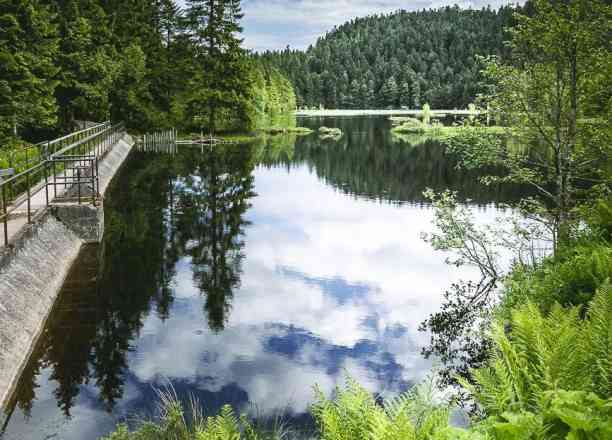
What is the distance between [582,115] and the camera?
17156 millimetres

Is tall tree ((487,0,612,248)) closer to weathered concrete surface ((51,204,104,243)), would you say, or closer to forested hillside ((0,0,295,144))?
weathered concrete surface ((51,204,104,243))

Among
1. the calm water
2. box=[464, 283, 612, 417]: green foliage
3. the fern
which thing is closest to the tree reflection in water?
the calm water

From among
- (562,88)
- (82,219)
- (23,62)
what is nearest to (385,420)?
(562,88)

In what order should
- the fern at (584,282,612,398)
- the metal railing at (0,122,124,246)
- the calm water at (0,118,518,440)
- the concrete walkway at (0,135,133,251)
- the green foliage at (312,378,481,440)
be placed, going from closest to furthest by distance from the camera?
the green foliage at (312,378,481,440) < the fern at (584,282,612,398) < the calm water at (0,118,518,440) < the concrete walkway at (0,135,133,251) < the metal railing at (0,122,124,246)

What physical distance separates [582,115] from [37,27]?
28025mm

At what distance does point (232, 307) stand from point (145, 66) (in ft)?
176

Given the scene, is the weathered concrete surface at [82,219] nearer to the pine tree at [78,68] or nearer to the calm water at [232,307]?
the calm water at [232,307]

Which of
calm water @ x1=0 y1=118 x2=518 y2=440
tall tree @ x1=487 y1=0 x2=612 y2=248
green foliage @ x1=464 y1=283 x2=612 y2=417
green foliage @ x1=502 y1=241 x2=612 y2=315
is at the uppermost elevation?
tall tree @ x1=487 y1=0 x2=612 y2=248

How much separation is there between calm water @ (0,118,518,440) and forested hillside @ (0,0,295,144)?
15411 millimetres

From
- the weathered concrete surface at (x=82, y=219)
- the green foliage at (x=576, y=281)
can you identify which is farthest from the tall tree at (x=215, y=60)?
the green foliage at (x=576, y=281)

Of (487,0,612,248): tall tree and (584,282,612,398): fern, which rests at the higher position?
(487,0,612,248): tall tree

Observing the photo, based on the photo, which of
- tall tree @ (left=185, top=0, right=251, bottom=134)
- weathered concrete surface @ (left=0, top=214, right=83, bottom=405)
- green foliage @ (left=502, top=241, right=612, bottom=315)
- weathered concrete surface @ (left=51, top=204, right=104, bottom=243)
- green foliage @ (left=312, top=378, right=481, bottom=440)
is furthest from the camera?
tall tree @ (left=185, top=0, right=251, bottom=134)

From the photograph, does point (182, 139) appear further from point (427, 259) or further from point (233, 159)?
point (427, 259)

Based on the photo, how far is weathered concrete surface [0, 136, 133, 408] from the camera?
11.4m
